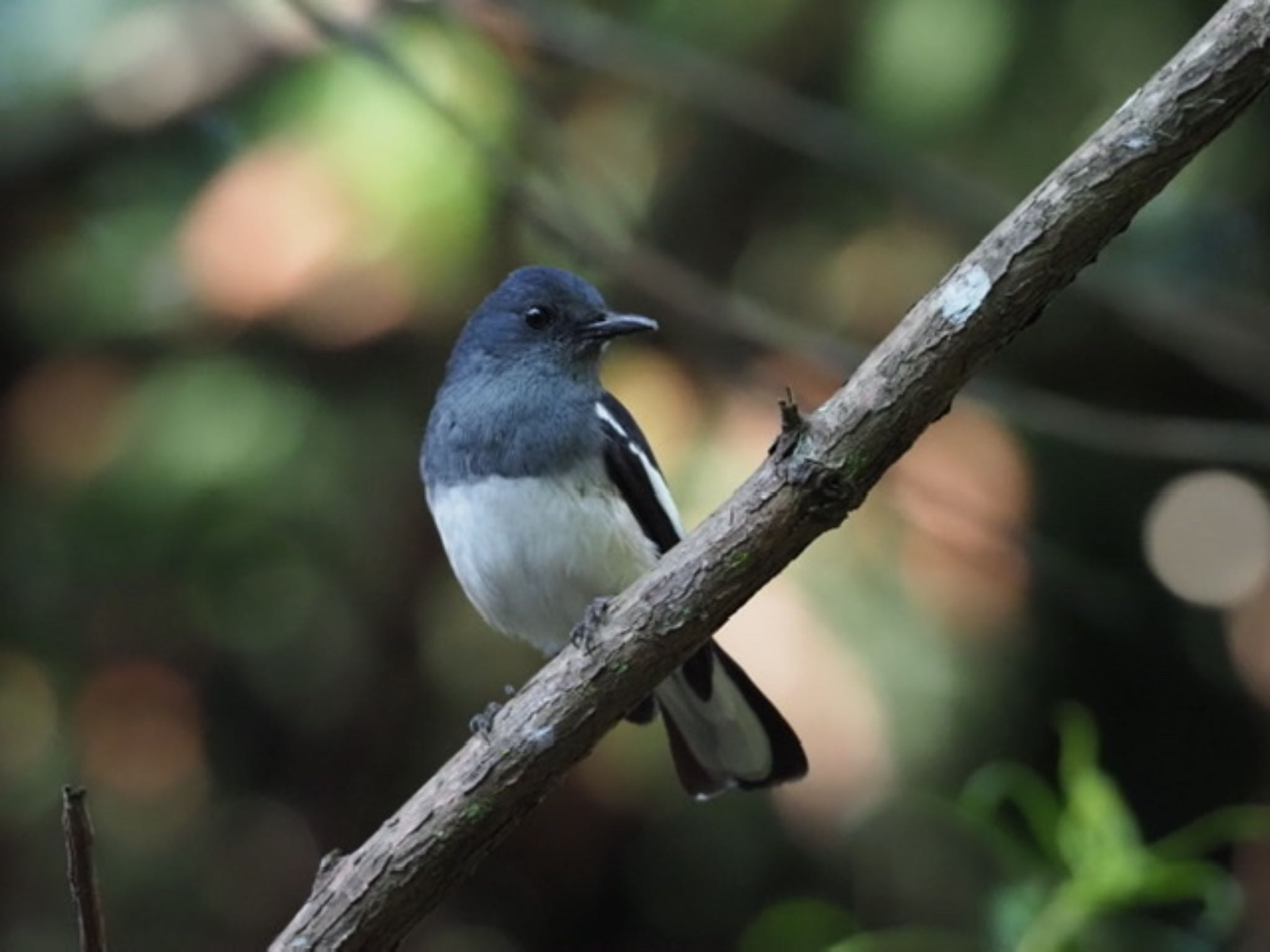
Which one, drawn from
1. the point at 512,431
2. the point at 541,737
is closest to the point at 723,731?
the point at 512,431

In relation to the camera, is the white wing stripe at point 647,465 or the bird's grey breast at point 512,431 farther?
the white wing stripe at point 647,465

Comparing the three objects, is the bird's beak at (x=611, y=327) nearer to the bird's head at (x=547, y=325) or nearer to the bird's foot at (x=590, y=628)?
the bird's head at (x=547, y=325)

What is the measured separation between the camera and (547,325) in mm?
3709

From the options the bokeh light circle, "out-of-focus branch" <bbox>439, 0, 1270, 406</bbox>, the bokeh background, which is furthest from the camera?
the bokeh light circle

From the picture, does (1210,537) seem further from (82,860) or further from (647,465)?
(82,860)

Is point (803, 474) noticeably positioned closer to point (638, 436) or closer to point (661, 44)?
point (638, 436)

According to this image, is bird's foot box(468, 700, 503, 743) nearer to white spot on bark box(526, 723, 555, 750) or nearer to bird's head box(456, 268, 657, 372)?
white spot on bark box(526, 723, 555, 750)

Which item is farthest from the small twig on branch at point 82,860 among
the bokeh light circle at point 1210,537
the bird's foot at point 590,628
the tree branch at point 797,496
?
the bokeh light circle at point 1210,537

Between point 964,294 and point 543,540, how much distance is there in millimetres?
1251

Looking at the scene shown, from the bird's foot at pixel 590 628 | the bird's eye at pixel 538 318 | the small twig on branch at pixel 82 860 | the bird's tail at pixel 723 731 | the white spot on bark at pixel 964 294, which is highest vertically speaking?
the bird's eye at pixel 538 318

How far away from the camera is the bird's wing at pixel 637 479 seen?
11.3ft

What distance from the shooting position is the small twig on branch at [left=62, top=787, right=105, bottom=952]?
2182 mm

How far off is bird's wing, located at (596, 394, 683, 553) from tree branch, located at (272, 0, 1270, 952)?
935mm

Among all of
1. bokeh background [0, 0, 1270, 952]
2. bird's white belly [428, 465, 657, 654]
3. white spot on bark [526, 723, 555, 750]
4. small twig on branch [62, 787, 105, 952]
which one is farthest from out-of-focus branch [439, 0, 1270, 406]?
small twig on branch [62, 787, 105, 952]
